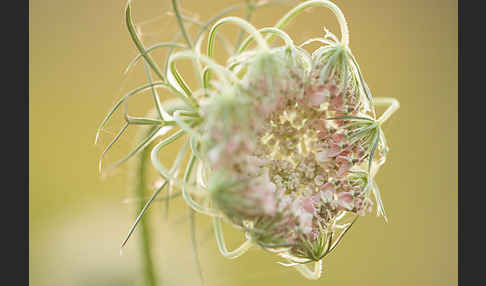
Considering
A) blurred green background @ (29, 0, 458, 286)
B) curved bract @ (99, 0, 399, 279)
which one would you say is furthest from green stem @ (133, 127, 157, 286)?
blurred green background @ (29, 0, 458, 286)

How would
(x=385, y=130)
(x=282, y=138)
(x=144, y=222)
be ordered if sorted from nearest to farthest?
(x=282, y=138) < (x=144, y=222) < (x=385, y=130)

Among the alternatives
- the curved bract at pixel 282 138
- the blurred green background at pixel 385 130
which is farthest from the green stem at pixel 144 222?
the blurred green background at pixel 385 130

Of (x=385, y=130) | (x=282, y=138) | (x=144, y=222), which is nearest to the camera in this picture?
(x=282, y=138)

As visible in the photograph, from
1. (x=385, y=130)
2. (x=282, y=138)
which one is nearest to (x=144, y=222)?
(x=282, y=138)

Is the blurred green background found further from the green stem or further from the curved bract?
the curved bract

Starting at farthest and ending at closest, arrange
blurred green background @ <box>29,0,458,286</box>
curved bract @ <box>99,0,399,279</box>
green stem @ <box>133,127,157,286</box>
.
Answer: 1. blurred green background @ <box>29,0,458,286</box>
2. green stem @ <box>133,127,157,286</box>
3. curved bract @ <box>99,0,399,279</box>

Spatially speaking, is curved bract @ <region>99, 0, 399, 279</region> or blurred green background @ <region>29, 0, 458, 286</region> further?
blurred green background @ <region>29, 0, 458, 286</region>

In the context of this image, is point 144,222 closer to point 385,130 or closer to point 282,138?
point 282,138
